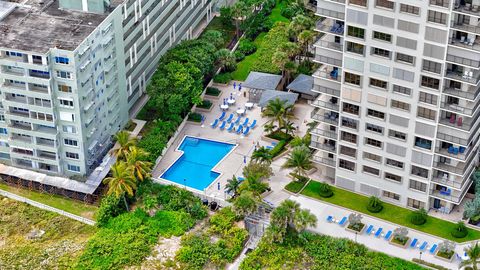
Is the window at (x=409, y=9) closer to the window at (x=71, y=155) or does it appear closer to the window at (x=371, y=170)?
the window at (x=371, y=170)

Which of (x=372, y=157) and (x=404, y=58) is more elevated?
(x=404, y=58)

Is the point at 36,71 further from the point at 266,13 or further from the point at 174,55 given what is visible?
the point at 266,13

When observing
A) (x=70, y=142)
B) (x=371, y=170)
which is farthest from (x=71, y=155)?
(x=371, y=170)

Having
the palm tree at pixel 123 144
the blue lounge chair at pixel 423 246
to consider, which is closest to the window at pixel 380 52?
the blue lounge chair at pixel 423 246

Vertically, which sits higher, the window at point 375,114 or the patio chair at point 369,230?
the window at point 375,114

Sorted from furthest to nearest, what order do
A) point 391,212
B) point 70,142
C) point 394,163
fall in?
point 70,142
point 391,212
point 394,163

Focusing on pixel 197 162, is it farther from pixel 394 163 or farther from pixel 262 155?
pixel 394 163
